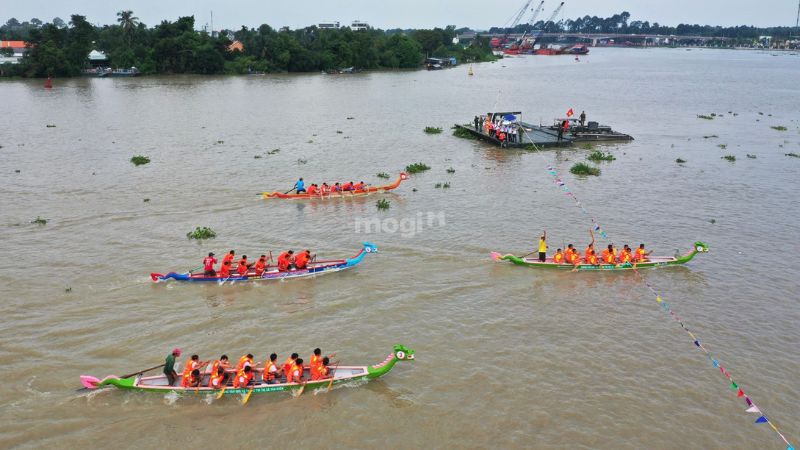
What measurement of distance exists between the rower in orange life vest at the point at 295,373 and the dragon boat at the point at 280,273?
6.42 metres

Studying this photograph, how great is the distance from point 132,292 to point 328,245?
7.72 m

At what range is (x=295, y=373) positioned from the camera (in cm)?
1429

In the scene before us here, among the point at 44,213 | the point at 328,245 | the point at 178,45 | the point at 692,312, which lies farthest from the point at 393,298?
the point at 178,45

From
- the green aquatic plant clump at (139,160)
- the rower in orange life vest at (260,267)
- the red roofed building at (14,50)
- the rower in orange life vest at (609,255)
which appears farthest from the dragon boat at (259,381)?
the red roofed building at (14,50)

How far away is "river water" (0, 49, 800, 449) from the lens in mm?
13508

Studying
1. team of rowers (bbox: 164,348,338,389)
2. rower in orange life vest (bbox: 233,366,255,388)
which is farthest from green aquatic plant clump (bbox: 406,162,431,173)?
rower in orange life vest (bbox: 233,366,255,388)

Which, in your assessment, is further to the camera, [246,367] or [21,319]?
[21,319]

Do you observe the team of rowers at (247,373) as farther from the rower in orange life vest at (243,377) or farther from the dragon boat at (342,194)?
the dragon boat at (342,194)

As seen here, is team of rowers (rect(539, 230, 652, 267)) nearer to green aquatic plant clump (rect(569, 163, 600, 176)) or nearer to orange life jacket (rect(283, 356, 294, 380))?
orange life jacket (rect(283, 356, 294, 380))

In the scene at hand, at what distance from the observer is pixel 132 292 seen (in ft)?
63.1

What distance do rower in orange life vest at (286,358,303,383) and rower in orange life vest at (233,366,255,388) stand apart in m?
0.94

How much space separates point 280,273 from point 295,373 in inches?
260

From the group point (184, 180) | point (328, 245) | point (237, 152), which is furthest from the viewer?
point (237, 152)

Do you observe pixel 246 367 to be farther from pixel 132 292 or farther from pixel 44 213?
A: pixel 44 213
